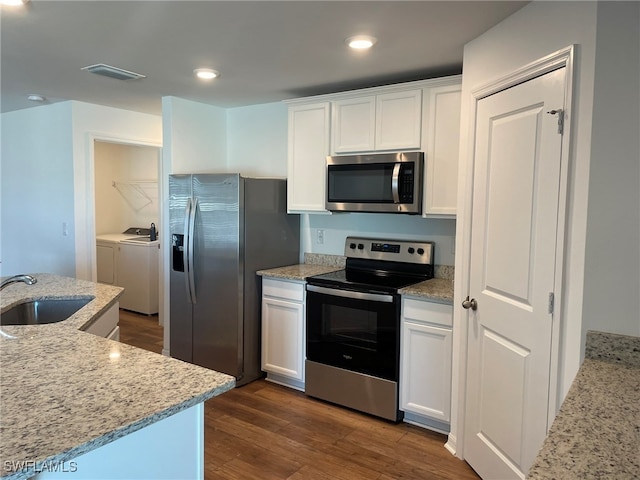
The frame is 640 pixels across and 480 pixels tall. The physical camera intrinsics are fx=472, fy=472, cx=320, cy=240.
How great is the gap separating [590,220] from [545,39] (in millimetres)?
771

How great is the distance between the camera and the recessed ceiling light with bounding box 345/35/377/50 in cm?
242

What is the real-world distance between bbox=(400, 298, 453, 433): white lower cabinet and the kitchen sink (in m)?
1.83

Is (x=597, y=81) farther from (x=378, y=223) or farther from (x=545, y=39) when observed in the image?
(x=378, y=223)

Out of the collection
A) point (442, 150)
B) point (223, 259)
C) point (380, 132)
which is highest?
point (380, 132)

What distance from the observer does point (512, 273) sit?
6.85ft

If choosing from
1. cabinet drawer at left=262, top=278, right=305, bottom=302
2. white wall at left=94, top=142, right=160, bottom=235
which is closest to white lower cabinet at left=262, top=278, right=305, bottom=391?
cabinet drawer at left=262, top=278, right=305, bottom=302

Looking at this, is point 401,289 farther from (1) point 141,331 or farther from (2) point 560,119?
(1) point 141,331

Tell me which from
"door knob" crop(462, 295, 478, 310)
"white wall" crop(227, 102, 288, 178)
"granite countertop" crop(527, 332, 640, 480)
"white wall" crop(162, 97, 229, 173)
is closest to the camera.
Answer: "granite countertop" crop(527, 332, 640, 480)

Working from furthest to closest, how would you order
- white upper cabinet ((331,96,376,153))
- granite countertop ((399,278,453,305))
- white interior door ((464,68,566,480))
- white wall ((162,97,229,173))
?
white wall ((162,97,229,173)), white upper cabinet ((331,96,376,153)), granite countertop ((399,278,453,305)), white interior door ((464,68,566,480))

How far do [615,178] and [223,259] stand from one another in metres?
2.59

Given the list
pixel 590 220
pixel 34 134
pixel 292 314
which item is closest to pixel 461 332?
pixel 590 220

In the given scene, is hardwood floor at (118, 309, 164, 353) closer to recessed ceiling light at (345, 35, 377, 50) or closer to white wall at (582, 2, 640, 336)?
recessed ceiling light at (345, 35, 377, 50)

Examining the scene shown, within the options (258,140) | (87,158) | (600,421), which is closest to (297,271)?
(258,140)

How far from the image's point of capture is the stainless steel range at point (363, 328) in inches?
116
